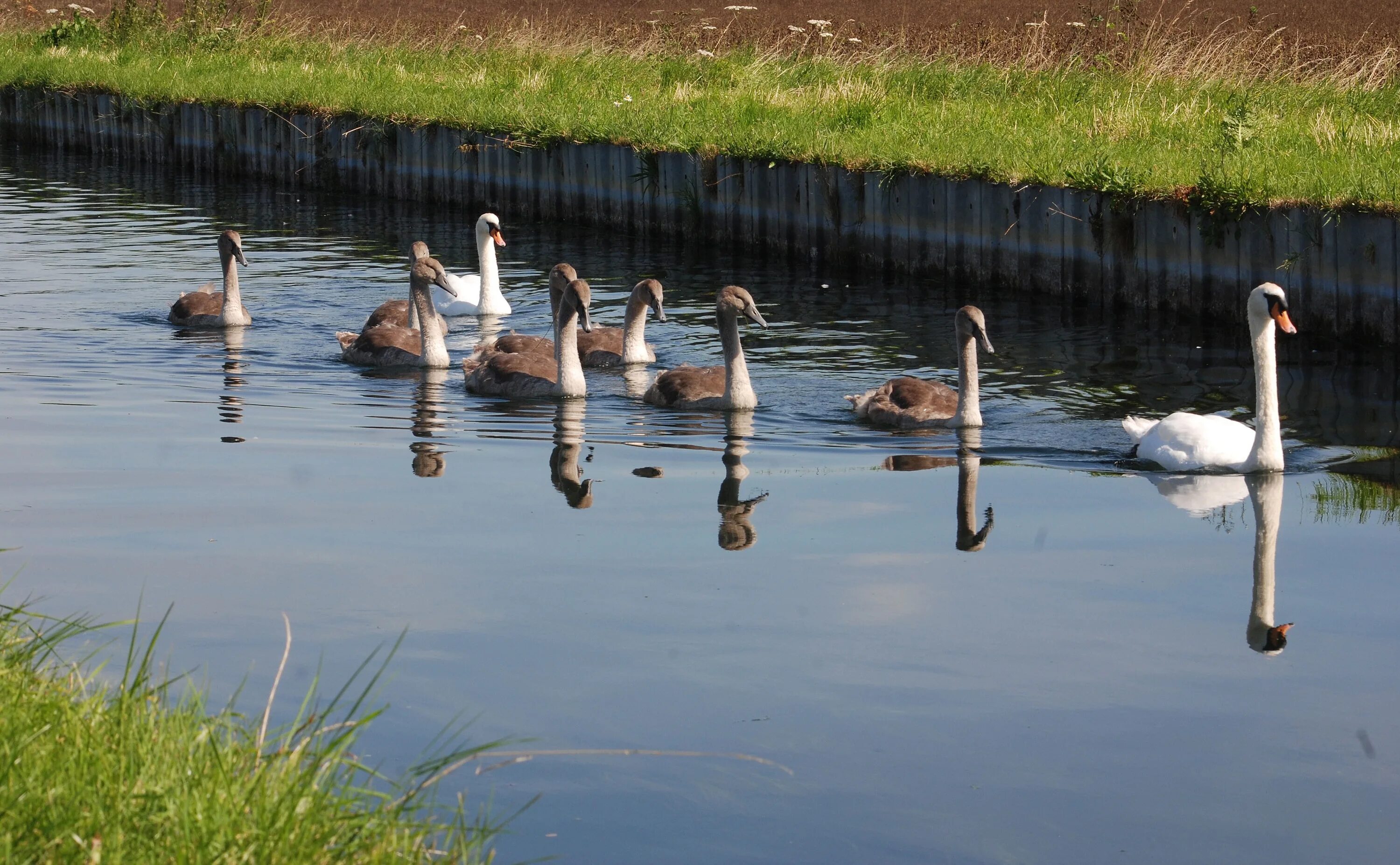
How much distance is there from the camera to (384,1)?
5772 centimetres

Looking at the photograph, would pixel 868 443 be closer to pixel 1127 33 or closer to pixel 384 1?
pixel 1127 33

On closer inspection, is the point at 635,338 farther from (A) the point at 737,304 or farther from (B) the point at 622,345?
(A) the point at 737,304

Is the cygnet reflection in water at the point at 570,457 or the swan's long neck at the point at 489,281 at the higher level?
the swan's long neck at the point at 489,281

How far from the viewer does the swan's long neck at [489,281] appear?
1589 centimetres

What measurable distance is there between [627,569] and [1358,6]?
141ft

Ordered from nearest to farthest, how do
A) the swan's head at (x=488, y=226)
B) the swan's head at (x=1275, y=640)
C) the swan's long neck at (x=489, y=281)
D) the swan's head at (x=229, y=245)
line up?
the swan's head at (x=1275, y=640), the swan's head at (x=229, y=245), the swan's long neck at (x=489, y=281), the swan's head at (x=488, y=226)

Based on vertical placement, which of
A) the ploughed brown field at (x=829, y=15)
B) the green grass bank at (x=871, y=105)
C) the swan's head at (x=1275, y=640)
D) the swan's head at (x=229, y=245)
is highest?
the ploughed brown field at (x=829, y=15)

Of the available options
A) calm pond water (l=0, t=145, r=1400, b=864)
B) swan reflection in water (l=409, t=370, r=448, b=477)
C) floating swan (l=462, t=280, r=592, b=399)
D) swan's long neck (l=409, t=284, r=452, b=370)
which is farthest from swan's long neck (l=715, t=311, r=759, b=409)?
swan's long neck (l=409, t=284, r=452, b=370)

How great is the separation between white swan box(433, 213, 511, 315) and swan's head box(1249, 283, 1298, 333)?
763 cm

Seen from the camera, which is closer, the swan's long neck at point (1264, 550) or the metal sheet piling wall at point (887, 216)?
the swan's long neck at point (1264, 550)

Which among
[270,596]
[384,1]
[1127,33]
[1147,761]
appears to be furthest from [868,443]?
[384,1]

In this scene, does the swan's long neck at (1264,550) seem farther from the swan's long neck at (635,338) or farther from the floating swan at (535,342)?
the floating swan at (535,342)

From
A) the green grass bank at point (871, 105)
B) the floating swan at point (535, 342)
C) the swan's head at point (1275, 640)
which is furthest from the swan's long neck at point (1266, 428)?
the floating swan at point (535, 342)

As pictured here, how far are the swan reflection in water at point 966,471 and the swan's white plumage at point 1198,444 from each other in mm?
Answer: 1035
